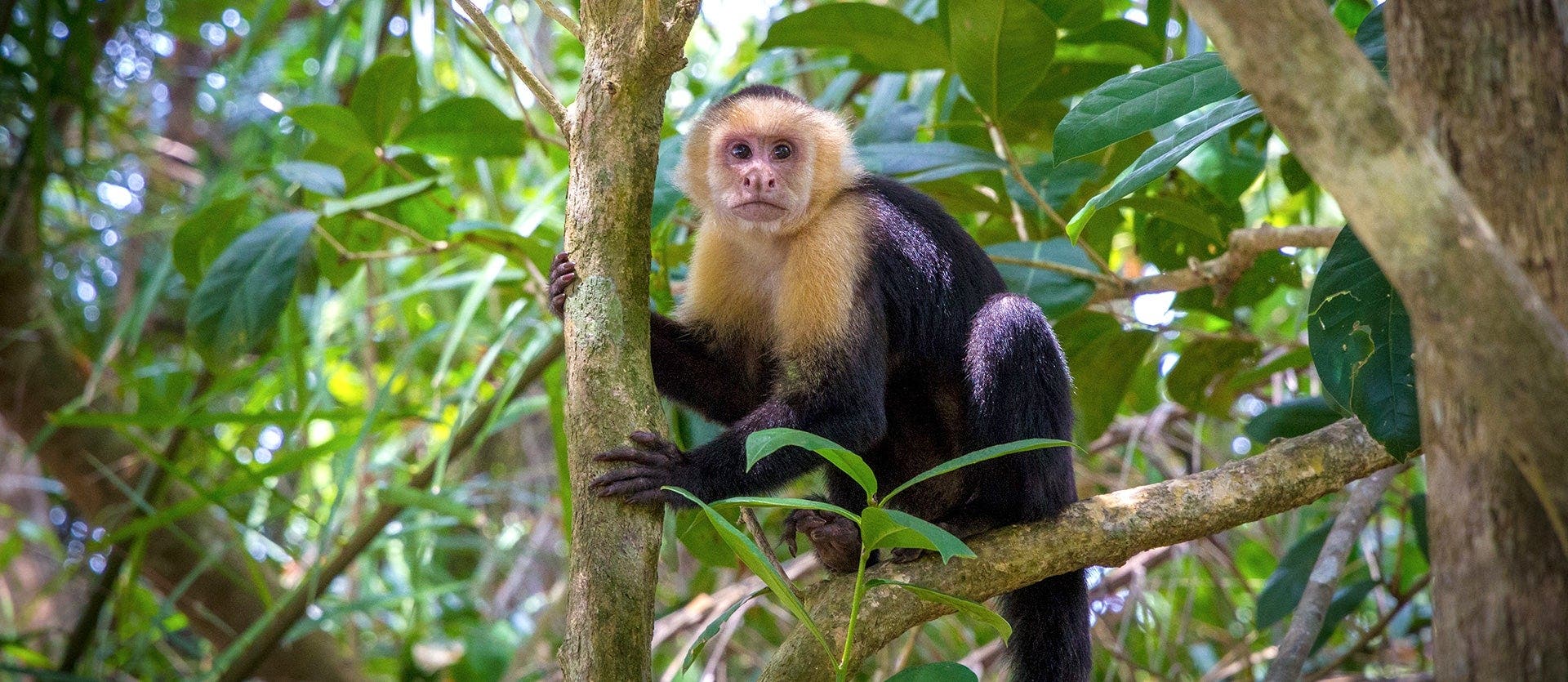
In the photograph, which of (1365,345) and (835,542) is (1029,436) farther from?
(1365,345)

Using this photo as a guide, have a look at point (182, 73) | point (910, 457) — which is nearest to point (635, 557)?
point (910, 457)

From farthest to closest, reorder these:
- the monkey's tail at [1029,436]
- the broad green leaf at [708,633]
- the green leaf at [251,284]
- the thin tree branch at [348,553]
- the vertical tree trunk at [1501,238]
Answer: the thin tree branch at [348,553], the green leaf at [251,284], the monkey's tail at [1029,436], the broad green leaf at [708,633], the vertical tree trunk at [1501,238]

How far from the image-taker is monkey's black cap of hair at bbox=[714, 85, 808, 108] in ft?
9.73

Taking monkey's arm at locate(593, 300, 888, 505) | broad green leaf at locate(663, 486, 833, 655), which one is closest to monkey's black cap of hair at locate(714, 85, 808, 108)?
monkey's arm at locate(593, 300, 888, 505)

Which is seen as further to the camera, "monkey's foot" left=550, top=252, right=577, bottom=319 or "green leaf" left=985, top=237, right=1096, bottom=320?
"green leaf" left=985, top=237, right=1096, bottom=320

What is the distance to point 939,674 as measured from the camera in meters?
1.75

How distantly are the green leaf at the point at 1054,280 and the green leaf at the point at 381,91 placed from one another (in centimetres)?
160

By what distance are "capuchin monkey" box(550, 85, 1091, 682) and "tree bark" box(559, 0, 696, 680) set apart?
0.19 meters

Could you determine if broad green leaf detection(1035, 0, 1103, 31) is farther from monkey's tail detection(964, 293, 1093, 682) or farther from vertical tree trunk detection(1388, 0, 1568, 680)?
vertical tree trunk detection(1388, 0, 1568, 680)

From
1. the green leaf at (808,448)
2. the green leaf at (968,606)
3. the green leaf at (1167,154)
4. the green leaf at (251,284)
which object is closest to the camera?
the green leaf at (808,448)

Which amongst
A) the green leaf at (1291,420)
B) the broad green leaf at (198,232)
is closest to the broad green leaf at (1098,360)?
the green leaf at (1291,420)

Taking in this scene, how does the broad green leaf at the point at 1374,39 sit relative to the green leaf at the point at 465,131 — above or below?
below

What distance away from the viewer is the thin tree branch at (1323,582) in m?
2.26

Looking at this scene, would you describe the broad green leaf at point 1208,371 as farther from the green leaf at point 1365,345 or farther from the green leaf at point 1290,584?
the green leaf at point 1365,345
